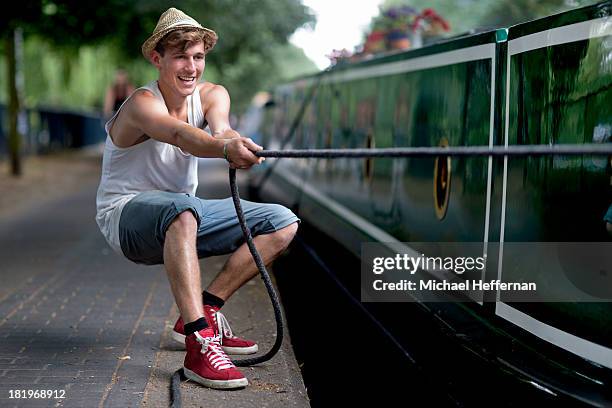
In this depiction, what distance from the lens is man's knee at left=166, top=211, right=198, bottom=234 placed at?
4.02 m

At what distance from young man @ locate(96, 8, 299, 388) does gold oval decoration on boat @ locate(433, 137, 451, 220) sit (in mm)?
849

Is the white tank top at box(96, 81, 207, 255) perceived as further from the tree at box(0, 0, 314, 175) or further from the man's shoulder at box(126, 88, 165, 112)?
the tree at box(0, 0, 314, 175)

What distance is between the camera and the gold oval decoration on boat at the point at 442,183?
4.79 meters

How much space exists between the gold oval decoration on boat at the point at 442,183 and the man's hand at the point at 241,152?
1.28 meters

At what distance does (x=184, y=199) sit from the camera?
412cm

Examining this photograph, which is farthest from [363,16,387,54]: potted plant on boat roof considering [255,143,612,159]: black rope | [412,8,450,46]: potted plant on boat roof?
[255,143,612,159]: black rope

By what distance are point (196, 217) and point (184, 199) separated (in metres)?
0.10

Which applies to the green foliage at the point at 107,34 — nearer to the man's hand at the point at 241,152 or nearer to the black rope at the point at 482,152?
the man's hand at the point at 241,152

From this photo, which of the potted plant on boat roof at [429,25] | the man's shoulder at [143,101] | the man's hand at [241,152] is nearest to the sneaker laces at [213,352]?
the man's hand at [241,152]

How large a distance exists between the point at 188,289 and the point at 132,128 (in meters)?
0.76

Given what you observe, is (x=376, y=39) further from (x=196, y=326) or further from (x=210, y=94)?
(x=196, y=326)

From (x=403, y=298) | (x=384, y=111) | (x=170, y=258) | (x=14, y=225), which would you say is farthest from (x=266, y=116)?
(x=170, y=258)

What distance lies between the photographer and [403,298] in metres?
5.09

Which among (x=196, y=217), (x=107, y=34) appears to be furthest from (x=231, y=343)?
(x=107, y=34)
